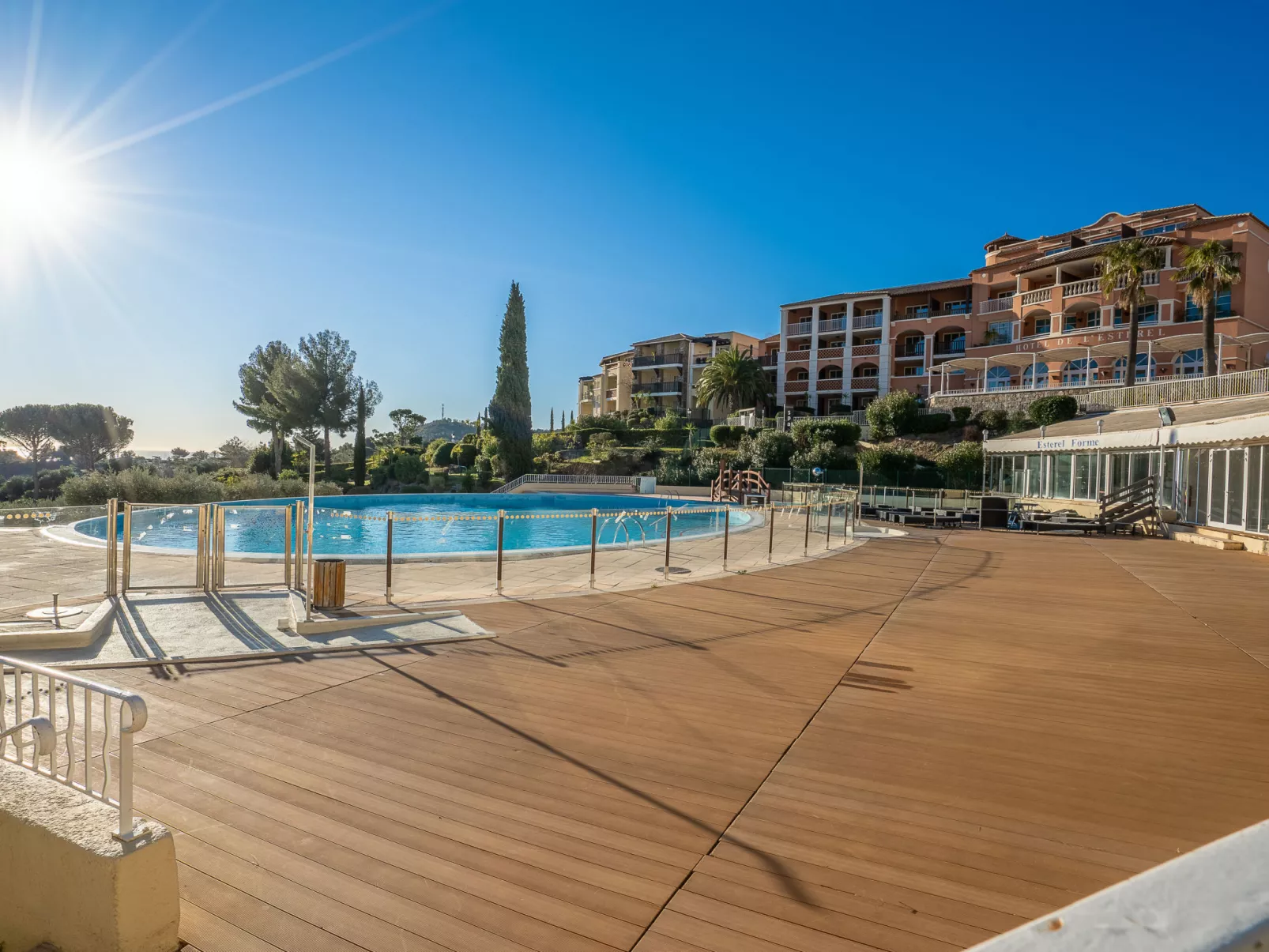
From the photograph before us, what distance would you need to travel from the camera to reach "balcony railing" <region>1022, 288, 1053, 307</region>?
128ft

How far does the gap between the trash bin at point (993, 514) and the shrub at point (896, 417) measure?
17199 millimetres

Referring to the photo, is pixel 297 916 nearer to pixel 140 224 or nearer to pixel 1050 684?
pixel 1050 684

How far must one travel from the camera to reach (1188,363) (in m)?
34.7

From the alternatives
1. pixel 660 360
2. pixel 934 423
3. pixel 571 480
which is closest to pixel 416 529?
pixel 571 480

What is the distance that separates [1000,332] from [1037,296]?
13.3 ft

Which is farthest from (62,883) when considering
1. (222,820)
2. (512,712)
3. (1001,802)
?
(1001,802)

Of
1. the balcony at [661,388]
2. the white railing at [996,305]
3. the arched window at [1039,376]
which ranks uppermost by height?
the white railing at [996,305]

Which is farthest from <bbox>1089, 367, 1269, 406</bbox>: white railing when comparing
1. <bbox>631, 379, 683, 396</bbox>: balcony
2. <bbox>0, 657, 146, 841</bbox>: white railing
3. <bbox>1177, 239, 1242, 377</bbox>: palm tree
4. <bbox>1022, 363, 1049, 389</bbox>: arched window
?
<bbox>631, 379, 683, 396</bbox>: balcony

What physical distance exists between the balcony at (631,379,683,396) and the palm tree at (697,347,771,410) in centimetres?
1235

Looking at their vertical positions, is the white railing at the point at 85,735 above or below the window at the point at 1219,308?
below

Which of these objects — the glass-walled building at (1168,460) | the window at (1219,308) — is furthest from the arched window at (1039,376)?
the glass-walled building at (1168,460)

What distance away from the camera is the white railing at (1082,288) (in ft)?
120

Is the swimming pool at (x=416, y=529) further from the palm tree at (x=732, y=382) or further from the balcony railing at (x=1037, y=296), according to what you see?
the balcony railing at (x=1037, y=296)

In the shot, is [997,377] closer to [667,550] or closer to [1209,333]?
[1209,333]
